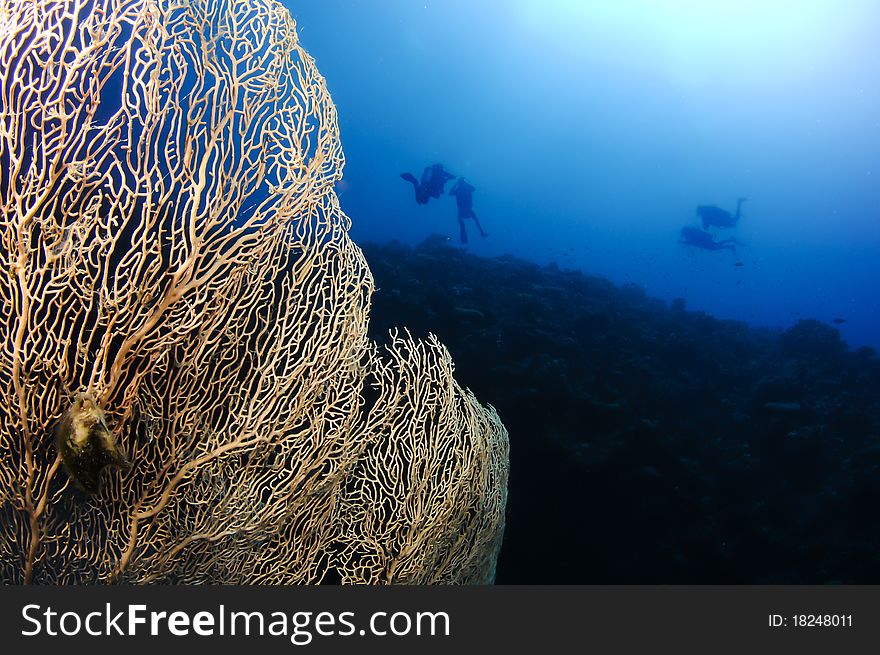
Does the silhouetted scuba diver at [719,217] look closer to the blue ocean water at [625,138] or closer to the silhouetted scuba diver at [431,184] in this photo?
the silhouetted scuba diver at [431,184]

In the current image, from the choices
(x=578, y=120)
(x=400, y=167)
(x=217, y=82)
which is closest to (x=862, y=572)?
(x=217, y=82)

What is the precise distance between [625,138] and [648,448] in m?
81.6

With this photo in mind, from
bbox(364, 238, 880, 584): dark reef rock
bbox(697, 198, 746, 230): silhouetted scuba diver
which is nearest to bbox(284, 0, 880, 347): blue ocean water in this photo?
bbox(697, 198, 746, 230): silhouetted scuba diver

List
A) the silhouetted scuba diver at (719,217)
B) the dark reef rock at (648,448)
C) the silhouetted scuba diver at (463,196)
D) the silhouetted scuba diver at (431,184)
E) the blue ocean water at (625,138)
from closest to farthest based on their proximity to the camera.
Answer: the dark reef rock at (648,448), the silhouetted scuba diver at (431,184), the silhouetted scuba diver at (463,196), the silhouetted scuba diver at (719,217), the blue ocean water at (625,138)

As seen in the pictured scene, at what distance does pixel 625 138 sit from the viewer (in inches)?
3034

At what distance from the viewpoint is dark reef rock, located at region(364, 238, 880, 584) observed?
7281 mm

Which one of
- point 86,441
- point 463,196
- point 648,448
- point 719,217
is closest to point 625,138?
point 719,217

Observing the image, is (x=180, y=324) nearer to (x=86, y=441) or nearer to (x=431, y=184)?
(x=86, y=441)

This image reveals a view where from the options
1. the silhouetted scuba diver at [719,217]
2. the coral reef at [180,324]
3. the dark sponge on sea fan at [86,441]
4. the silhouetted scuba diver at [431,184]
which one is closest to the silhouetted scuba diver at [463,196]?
the silhouetted scuba diver at [431,184]

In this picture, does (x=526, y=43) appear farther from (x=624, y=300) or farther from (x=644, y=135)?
(x=624, y=300)

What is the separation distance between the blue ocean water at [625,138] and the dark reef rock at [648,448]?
36345 millimetres

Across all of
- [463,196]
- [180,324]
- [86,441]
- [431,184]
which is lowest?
[86,441]

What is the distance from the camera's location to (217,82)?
2900 mm

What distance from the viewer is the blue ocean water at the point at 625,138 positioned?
1949 inches
